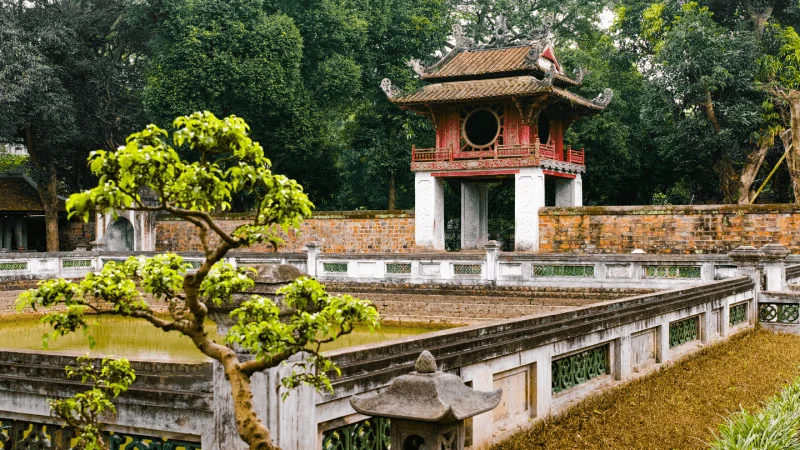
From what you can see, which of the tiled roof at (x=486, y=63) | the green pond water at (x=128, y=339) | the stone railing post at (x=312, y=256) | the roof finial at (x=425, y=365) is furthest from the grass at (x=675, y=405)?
the tiled roof at (x=486, y=63)

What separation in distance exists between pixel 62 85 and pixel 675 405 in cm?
3013

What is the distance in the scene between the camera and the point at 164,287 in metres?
4.25

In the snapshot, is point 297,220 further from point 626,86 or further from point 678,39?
point 626,86

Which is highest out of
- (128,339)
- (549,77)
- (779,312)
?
(549,77)

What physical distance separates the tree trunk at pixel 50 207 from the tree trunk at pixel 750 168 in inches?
1044

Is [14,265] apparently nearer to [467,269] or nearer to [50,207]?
[50,207]

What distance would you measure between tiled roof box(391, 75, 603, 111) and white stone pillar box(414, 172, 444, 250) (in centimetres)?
269

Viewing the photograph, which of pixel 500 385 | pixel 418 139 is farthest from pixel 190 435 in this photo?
pixel 418 139

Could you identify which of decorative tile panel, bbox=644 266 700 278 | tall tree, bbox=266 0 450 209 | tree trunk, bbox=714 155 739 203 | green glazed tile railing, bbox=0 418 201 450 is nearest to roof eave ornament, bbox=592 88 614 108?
tree trunk, bbox=714 155 739 203

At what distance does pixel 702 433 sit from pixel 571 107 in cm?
2293

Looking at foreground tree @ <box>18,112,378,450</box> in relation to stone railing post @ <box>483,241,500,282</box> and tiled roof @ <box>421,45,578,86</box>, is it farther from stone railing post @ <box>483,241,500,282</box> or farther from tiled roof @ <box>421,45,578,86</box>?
tiled roof @ <box>421,45,578,86</box>

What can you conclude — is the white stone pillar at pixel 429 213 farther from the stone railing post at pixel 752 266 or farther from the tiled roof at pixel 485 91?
the stone railing post at pixel 752 266

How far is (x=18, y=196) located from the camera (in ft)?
110

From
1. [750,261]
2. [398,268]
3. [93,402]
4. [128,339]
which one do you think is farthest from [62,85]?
[93,402]
